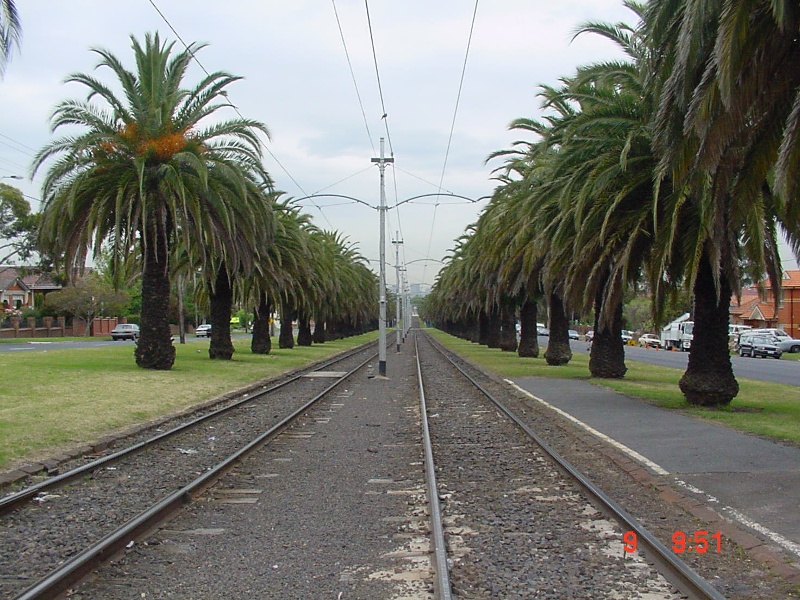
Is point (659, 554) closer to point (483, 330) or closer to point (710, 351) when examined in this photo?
point (710, 351)

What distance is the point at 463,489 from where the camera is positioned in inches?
378

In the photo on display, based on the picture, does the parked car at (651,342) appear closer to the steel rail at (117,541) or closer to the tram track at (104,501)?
the tram track at (104,501)

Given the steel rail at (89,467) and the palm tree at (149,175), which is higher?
the palm tree at (149,175)

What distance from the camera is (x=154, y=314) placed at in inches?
1044

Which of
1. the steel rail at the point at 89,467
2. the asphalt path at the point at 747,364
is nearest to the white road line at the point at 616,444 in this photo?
the steel rail at the point at 89,467

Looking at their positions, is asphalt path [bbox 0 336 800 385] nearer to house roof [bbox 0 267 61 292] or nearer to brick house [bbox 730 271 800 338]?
brick house [bbox 730 271 800 338]

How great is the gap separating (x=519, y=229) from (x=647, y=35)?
657 inches

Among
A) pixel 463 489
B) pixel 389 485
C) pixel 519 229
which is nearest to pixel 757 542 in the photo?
pixel 463 489

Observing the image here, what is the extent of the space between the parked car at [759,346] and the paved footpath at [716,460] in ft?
131

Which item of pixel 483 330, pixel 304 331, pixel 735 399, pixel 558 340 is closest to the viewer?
pixel 735 399
